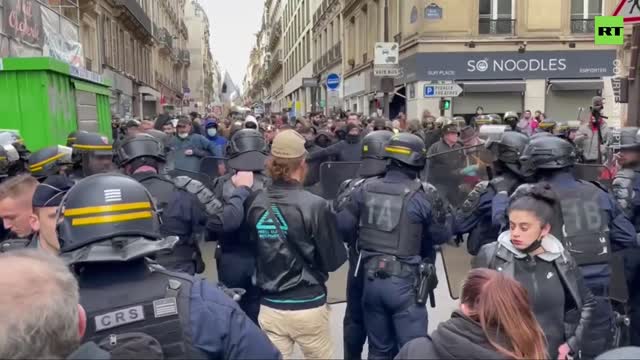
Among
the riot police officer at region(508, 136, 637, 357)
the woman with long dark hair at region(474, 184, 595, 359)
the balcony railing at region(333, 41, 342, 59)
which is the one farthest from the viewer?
the balcony railing at region(333, 41, 342, 59)

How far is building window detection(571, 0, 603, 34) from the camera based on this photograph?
2330 centimetres

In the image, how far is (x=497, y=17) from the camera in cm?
2319

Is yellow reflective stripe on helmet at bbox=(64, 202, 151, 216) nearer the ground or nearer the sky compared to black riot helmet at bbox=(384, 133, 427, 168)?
nearer the ground

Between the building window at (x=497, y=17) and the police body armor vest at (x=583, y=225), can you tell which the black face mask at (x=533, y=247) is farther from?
the building window at (x=497, y=17)

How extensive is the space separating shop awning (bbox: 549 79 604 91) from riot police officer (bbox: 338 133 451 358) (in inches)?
805

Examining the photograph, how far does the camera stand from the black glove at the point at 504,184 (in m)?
4.46

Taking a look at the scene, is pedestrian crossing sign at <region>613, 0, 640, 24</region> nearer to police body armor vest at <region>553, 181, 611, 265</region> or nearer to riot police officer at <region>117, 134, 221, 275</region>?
police body armor vest at <region>553, 181, 611, 265</region>

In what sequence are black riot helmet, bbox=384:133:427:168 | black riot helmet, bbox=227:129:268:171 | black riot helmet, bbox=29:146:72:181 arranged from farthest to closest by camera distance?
black riot helmet, bbox=29:146:72:181 < black riot helmet, bbox=227:129:268:171 < black riot helmet, bbox=384:133:427:168

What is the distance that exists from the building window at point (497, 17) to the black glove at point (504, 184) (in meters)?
19.8

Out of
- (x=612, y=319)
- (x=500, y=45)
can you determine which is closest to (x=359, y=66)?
(x=500, y=45)

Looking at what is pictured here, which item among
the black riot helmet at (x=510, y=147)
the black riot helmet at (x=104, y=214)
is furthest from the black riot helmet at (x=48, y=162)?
the black riot helmet at (x=510, y=147)

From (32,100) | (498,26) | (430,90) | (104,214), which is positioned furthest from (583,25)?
(104,214)

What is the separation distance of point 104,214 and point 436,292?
17.4 feet

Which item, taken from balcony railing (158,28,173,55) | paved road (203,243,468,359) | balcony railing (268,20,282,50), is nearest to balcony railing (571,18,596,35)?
paved road (203,243,468,359)
